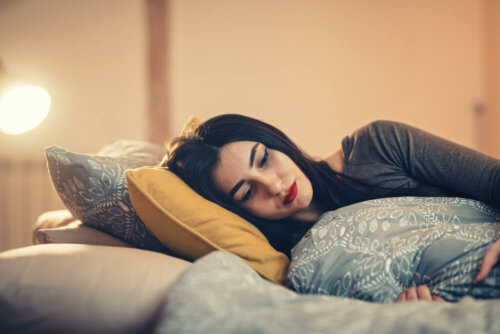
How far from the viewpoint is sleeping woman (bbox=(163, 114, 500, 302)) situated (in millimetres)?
778

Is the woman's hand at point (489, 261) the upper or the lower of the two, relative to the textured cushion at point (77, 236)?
upper

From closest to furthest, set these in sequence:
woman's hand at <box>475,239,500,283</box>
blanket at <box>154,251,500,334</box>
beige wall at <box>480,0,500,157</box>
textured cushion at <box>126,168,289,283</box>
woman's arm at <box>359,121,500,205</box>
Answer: blanket at <box>154,251,500,334</box> → woman's hand at <box>475,239,500,283</box> → textured cushion at <box>126,168,289,283</box> → woman's arm at <box>359,121,500,205</box> → beige wall at <box>480,0,500,157</box>

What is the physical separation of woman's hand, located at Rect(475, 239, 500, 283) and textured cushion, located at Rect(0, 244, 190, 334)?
558 mm

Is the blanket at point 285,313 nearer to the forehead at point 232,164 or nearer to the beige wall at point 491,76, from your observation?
the forehead at point 232,164

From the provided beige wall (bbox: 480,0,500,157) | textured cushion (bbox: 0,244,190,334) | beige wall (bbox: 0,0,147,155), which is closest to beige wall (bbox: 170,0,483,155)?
beige wall (bbox: 480,0,500,157)

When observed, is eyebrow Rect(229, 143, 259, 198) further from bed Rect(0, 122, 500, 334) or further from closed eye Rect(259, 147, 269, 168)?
bed Rect(0, 122, 500, 334)

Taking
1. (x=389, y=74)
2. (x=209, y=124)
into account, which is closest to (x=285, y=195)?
(x=209, y=124)

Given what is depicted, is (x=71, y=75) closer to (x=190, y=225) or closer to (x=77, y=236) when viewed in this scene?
(x=77, y=236)

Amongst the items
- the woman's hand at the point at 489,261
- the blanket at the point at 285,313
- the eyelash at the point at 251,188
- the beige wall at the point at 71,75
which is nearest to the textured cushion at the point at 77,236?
the eyelash at the point at 251,188

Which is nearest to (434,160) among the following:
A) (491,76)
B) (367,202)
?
(367,202)

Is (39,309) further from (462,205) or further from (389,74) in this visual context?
(389,74)

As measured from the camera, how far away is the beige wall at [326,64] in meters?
3.16

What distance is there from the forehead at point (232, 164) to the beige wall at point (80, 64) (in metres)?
2.16

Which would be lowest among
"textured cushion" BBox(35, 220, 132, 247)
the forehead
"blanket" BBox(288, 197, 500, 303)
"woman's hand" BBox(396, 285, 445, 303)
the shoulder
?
"textured cushion" BBox(35, 220, 132, 247)
